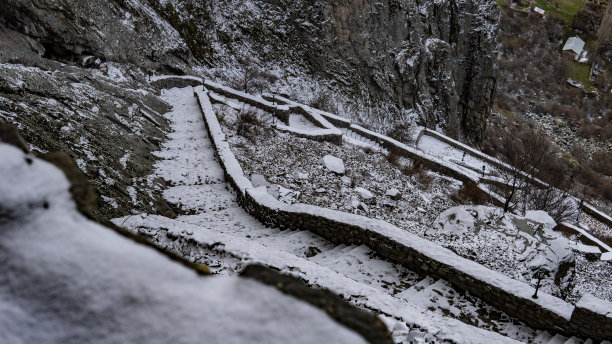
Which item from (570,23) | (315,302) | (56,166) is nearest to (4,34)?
(56,166)

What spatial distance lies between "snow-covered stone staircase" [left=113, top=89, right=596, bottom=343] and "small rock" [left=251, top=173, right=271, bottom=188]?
0.76 meters

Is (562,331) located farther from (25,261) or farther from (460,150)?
(460,150)

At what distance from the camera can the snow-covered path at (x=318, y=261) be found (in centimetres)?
455

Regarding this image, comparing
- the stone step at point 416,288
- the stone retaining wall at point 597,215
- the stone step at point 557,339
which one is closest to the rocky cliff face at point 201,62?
the stone step at point 416,288

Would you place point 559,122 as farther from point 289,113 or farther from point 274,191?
point 274,191

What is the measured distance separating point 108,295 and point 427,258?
5.45 metres

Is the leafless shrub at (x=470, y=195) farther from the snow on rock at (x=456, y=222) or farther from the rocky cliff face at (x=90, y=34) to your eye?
the rocky cliff face at (x=90, y=34)

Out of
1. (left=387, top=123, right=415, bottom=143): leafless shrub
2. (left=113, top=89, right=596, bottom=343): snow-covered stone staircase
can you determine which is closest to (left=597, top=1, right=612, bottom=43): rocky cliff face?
(left=387, top=123, right=415, bottom=143): leafless shrub

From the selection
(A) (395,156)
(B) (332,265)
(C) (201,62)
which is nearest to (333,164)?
(A) (395,156)

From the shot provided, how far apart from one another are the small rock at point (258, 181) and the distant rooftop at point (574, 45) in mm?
79634

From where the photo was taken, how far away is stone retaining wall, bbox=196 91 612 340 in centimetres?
496

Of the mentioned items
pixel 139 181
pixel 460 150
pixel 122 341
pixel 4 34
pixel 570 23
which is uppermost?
pixel 570 23

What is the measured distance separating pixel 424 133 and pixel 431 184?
1360 cm

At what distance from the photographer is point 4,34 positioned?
444 inches
